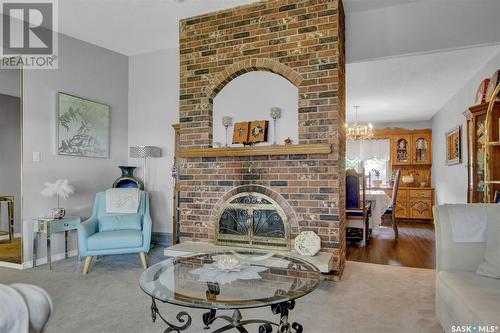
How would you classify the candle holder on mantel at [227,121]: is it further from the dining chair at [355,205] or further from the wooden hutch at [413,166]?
the wooden hutch at [413,166]

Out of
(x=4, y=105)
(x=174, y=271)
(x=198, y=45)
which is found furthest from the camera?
(x=4, y=105)

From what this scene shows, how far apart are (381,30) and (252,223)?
2.50 meters

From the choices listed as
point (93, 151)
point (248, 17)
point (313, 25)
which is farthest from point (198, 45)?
point (93, 151)

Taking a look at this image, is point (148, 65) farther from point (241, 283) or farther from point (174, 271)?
point (241, 283)

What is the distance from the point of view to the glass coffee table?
4.98 ft

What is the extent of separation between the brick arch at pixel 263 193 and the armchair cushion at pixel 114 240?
2.67ft

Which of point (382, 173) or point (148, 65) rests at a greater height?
point (148, 65)

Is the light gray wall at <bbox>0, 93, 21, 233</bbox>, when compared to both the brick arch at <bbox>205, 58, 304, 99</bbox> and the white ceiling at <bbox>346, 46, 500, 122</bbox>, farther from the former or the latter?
the white ceiling at <bbox>346, 46, 500, 122</bbox>

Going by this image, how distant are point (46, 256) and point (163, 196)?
5.16 feet

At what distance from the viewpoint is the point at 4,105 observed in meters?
4.32

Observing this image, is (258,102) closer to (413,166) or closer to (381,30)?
(381,30)

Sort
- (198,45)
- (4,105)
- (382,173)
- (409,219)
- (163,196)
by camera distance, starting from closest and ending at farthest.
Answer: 1. (198,45)
2. (4,105)
3. (163,196)
4. (409,219)
5. (382,173)

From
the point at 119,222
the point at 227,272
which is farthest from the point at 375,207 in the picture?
the point at 227,272

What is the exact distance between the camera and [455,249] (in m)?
2.05
